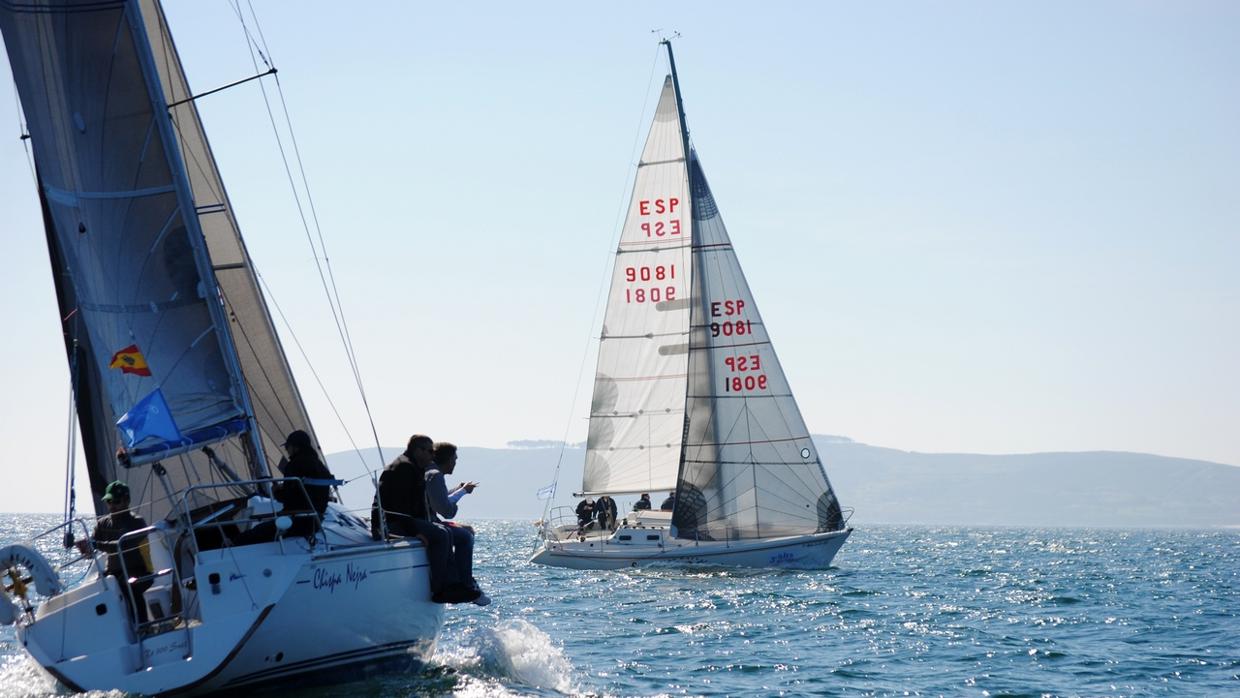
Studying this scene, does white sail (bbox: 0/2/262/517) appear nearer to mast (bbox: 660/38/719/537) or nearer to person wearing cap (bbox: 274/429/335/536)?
person wearing cap (bbox: 274/429/335/536)

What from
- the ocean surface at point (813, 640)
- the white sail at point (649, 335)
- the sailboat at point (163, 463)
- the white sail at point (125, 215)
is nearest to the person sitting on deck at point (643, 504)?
the white sail at point (649, 335)

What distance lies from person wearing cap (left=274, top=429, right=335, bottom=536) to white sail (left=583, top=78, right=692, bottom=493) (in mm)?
22528

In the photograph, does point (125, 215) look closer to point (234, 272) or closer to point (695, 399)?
point (234, 272)

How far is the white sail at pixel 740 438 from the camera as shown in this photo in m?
33.2

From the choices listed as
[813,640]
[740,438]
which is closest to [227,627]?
[813,640]

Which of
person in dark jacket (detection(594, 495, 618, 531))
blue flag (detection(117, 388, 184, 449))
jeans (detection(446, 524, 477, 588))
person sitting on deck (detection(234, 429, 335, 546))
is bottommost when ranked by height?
person in dark jacket (detection(594, 495, 618, 531))

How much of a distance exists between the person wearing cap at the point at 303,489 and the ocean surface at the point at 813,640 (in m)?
1.51

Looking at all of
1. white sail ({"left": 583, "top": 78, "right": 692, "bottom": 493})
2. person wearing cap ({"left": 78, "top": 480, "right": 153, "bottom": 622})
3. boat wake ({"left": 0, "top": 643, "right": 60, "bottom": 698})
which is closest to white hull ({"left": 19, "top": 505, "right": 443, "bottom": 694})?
person wearing cap ({"left": 78, "top": 480, "right": 153, "bottom": 622})

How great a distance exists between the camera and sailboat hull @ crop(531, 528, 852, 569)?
1289 inches

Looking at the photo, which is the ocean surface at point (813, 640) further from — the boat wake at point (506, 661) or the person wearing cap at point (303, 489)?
the person wearing cap at point (303, 489)

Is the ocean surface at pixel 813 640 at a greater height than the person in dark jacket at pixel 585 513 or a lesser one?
lesser

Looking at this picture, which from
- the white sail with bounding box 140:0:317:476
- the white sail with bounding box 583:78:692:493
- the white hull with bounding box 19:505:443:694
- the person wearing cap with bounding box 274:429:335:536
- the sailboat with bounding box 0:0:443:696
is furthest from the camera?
the white sail with bounding box 583:78:692:493

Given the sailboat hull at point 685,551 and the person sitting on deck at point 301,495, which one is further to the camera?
the sailboat hull at point 685,551

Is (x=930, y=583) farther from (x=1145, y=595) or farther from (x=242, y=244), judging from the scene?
(x=242, y=244)
